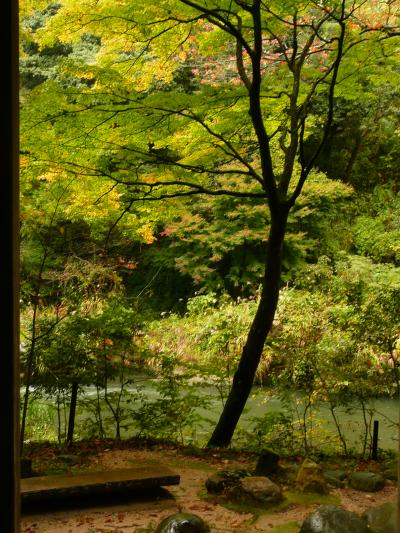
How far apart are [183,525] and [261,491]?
0.86 metres

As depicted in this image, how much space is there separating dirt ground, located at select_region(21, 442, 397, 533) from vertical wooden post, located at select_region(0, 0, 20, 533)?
115 inches

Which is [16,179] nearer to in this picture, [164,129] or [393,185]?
[164,129]

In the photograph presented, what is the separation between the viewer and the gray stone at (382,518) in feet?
10.2

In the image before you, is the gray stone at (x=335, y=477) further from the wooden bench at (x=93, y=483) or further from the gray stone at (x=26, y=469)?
the gray stone at (x=26, y=469)

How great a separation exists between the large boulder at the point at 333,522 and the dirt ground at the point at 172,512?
286mm

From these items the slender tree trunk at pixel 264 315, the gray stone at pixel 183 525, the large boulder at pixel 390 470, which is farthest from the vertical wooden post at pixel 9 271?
the slender tree trunk at pixel 264 315

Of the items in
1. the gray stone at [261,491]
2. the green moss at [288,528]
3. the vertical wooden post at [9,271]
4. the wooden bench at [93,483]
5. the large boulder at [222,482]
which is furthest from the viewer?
the large boulder at [222,482]

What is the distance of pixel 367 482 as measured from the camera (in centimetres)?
418

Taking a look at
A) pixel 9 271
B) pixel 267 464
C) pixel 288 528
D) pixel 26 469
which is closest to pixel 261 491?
pixel 288 528

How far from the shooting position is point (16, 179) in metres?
0.75

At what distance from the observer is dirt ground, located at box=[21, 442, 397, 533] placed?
3422 millimetres

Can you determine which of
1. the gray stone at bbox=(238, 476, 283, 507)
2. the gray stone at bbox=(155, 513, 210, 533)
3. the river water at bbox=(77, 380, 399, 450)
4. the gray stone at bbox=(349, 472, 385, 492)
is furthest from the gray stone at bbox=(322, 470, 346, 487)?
the gray stone at bbox=(155, 513, 210, 533)

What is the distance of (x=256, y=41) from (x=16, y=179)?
14.6 feet

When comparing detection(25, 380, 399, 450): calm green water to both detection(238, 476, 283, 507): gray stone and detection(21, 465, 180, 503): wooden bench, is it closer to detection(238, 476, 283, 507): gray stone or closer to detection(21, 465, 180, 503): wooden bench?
detection(238, 476, 283, 507): gray stone
